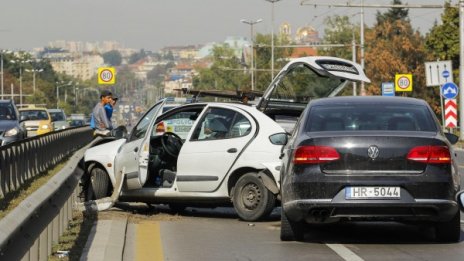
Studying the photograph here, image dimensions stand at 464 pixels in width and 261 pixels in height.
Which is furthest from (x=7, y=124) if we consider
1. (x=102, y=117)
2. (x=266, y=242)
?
(x=266, y=242)

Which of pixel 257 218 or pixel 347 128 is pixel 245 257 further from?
pixel 257 218

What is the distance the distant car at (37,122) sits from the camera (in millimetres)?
A: 48575

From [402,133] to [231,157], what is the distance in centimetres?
343

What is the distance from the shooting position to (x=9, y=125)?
29797 mm

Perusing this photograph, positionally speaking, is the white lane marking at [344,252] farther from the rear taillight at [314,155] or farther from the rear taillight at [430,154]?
the rear taillight at [430,154]

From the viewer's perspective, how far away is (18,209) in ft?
27.5

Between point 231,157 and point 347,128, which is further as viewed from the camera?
point 231,157

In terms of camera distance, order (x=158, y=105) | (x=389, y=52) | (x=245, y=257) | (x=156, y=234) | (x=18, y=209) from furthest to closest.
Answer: (x=389, y=52), (x=158, y=105), (x=156, y=234), (x=245, y=257), (x=18, y=209)

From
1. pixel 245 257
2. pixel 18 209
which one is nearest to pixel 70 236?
pixel 245 257

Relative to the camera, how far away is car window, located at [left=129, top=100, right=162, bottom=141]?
16.2m

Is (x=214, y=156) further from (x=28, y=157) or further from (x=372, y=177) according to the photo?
(x=28, y=157)

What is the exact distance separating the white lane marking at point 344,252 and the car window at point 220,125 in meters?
3.16

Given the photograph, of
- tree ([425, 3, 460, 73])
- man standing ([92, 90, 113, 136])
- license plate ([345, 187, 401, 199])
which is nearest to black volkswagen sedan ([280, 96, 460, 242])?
license plate ([345, 187, 401, 199])

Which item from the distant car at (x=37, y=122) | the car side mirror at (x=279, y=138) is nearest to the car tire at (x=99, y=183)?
the car side mirror at (x=279, y=138)
